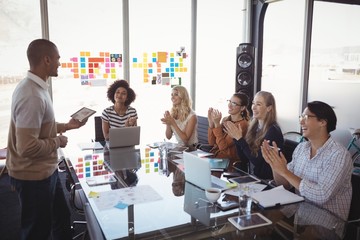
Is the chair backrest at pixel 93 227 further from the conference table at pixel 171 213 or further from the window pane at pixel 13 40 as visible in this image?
the window pane at pixel 13 40

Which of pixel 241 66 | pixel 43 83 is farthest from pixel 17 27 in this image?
pixel 241 66

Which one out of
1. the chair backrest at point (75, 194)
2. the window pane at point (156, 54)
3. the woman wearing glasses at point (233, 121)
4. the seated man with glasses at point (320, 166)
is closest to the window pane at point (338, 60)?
the window pane at point (156, 54)

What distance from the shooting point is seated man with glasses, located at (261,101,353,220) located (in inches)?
75.0

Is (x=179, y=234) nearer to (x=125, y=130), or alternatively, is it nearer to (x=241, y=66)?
(x=125, y=130)

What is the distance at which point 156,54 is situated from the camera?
5648mm

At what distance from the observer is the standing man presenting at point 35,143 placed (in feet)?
6.82

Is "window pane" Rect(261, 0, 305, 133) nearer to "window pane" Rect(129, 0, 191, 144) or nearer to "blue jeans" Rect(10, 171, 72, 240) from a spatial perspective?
"window pane" Rect(129, 0, 191, 144)

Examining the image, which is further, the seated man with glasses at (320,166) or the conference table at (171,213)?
the seated man with glasses at (320,166)

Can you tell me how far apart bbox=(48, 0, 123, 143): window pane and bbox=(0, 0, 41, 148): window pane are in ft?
0.84

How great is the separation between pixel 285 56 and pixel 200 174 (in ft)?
14.0

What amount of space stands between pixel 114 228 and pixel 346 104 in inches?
171

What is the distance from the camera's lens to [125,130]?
11.0ft

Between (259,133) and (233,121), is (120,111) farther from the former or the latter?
(259,133)

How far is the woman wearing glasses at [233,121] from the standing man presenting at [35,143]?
148 centimetres
